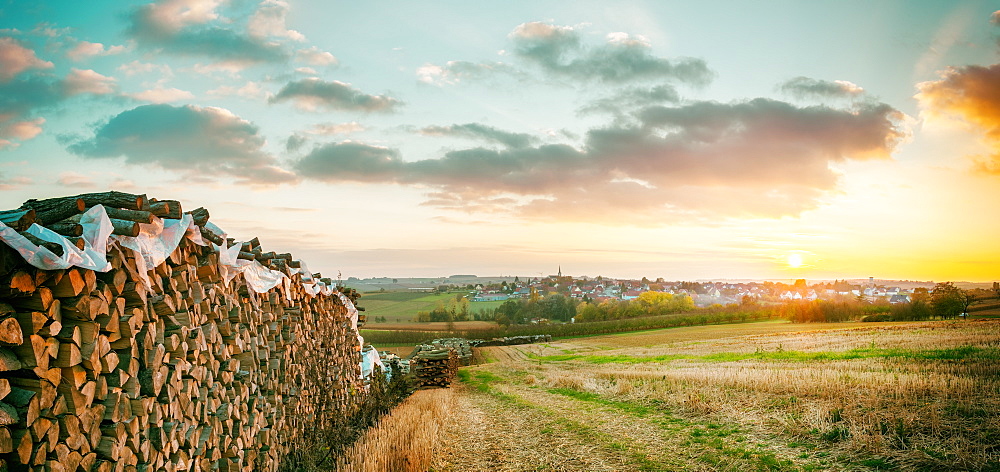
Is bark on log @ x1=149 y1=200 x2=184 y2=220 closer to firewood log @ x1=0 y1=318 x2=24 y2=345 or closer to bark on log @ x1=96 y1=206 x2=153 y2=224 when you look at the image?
bark on log @ x1=96 y1=206 x2=153 y2=224

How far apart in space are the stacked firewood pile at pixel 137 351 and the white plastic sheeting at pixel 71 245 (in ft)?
0.04

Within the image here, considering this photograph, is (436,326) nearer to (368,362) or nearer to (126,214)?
(368,362)

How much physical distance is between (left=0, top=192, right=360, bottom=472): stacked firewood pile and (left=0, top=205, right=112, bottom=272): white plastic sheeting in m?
0.01

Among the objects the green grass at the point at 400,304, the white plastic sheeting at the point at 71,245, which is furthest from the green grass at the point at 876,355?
the green grass at the point at 400,304

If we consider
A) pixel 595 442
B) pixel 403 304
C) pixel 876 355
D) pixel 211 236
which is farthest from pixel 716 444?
pixel 403 304

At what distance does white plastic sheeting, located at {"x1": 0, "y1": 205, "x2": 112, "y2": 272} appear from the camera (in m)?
3.09

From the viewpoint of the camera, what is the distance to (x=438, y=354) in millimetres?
23062

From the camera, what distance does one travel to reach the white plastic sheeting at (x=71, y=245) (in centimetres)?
Answer: 309

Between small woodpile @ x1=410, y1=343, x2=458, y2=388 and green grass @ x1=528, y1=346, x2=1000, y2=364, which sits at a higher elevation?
green grass @ x1=528, y1=346, x2=1000, y2=364

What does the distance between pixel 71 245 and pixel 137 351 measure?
142 centimetres

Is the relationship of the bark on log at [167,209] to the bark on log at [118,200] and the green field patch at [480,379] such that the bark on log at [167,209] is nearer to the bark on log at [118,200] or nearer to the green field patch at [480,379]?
the bark on log at [118,200]

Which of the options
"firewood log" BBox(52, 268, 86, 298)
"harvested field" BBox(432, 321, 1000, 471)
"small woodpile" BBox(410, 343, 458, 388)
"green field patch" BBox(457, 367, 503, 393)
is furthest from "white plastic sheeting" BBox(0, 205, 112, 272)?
"small woodpile" BBox(410, 343, 458, 388)

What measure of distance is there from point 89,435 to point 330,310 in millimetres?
8009

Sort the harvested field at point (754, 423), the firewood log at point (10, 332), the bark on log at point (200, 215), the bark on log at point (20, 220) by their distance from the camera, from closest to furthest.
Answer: the firewood log at point (10, 332) → the bark on log at point (20, 220) → the bark on log at point (200, 215) → the harvested field at point (754, 423)
